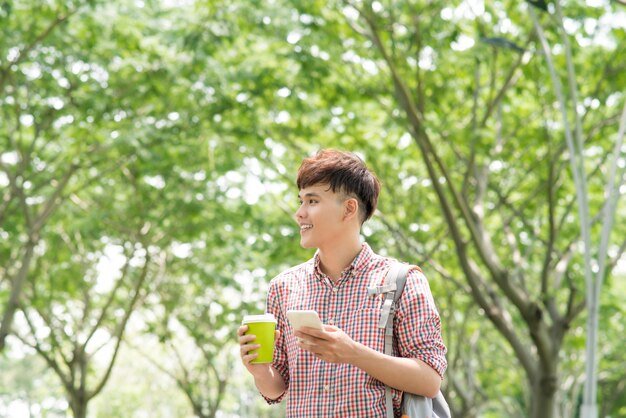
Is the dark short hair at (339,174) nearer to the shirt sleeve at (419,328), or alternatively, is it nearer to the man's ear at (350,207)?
the man's ear at (350,207)

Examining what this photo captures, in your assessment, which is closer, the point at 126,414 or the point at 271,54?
the point at 271,54

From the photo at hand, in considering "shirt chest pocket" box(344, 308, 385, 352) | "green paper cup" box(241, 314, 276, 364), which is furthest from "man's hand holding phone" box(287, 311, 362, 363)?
"green paper cup" box(241, 314, 276, 364)

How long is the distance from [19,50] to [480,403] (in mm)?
17015

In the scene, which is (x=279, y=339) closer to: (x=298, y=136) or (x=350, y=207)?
(x=350, y=207)

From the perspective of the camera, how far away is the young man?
2564mm

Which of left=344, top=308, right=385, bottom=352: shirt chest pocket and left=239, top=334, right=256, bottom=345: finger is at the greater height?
left=344, top=308, right=385, bottom=352: shirt chest pocket

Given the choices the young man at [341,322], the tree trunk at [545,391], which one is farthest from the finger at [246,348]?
the tree trunk at [545,391]

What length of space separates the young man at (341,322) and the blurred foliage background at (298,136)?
20.2 feet

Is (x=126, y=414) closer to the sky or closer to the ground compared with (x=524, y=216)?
closer to the sky

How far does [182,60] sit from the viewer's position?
12109 mm

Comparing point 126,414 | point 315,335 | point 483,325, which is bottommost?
point 315,335

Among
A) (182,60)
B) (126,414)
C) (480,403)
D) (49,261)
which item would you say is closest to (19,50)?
(182,60)

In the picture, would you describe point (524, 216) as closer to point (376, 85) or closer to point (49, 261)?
point (376, 85)

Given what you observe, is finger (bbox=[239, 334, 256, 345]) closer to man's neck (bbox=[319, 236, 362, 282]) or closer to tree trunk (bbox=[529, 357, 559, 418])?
man's neck (bbox=[319, 236, 362, 282])
